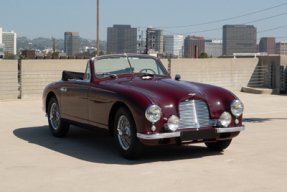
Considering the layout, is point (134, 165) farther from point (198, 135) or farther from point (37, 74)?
point (37, 74)

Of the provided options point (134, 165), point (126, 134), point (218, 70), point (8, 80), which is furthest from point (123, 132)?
point (218, 70)

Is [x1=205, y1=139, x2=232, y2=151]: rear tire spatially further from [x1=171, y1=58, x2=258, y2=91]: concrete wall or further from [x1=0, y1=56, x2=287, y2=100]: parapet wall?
[x1=171, y1=58, x2=258, y2=91]: concrete wall

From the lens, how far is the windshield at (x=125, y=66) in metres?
7.62

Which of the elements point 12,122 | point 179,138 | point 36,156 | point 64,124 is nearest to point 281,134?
point 179,138

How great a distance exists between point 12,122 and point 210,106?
6.05m

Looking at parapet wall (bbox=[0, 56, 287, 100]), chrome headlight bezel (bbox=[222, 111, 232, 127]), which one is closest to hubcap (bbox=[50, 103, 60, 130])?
chrome headlight bezel (bbox=[222, 111, 232, 127])

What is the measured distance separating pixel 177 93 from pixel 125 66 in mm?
1672

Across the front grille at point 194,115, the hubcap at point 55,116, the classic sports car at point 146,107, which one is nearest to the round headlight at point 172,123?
the classic sports car at point 146,107

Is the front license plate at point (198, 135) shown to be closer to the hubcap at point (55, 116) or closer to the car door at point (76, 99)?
the car door at point (76, 99)

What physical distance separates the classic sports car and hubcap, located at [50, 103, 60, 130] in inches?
29.7

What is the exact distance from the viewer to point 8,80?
17859mm

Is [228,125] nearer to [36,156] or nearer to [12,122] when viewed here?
[36,156]

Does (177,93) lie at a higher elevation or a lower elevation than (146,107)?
higher

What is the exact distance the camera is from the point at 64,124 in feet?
27.7
